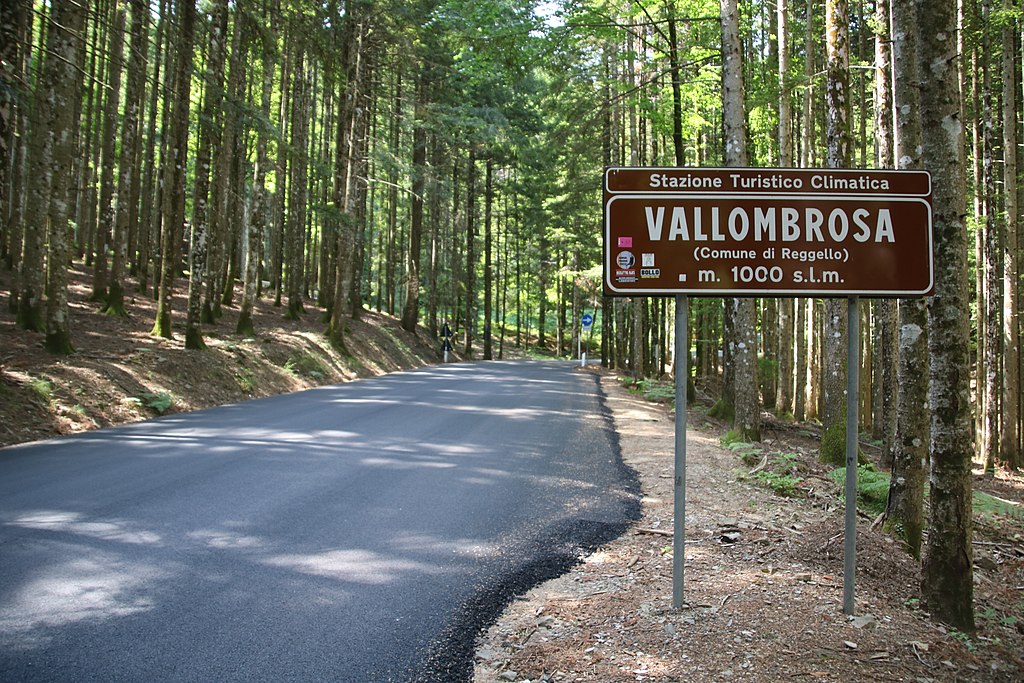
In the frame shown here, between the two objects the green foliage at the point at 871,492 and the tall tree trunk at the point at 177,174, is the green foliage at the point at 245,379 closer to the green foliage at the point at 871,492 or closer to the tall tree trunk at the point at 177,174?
the tall tree trunk at the point at 177,174

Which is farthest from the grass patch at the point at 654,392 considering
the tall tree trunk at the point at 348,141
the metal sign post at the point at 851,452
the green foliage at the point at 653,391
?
the metal sign post at the point at 851,452

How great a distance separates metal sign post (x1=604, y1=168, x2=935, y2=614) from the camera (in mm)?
4328

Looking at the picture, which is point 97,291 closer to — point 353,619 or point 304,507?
point 304,507

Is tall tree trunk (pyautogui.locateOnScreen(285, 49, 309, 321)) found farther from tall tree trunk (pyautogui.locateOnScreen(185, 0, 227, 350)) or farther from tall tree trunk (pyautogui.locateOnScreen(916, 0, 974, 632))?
tall tree trunk (pyautogui.locateOnScreen(916, 0, 974, 632))

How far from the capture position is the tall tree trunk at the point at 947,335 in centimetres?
468

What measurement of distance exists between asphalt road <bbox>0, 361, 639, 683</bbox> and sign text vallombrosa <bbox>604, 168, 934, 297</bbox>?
236 centimetres

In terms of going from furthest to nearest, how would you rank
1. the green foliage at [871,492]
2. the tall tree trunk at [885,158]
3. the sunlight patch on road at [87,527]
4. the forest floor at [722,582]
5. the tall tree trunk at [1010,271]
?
the tall tree trunk at [1010,271] < the tall tree trunk at [885,158] < the green foliage at [871,492] < the sunlight patch on road at [87,527] < the forest floor at [722,582]

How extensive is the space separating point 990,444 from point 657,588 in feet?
50.5

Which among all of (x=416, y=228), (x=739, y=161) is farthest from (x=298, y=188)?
(x=739, y=161)

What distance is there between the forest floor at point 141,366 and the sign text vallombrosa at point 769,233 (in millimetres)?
8873

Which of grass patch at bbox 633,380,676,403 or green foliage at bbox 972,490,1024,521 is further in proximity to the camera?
grass patch at bbox 633,380,676,403

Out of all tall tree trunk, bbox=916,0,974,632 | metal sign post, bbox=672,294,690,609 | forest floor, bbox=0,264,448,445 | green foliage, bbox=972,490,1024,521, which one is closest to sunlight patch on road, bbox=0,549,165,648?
metal sign post, bbox=672,294,690,609

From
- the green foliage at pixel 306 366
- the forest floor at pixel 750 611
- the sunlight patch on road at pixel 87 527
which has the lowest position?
the forest floor at pixel 750 611

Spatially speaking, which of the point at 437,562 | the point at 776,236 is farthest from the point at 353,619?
the point at 776,236
